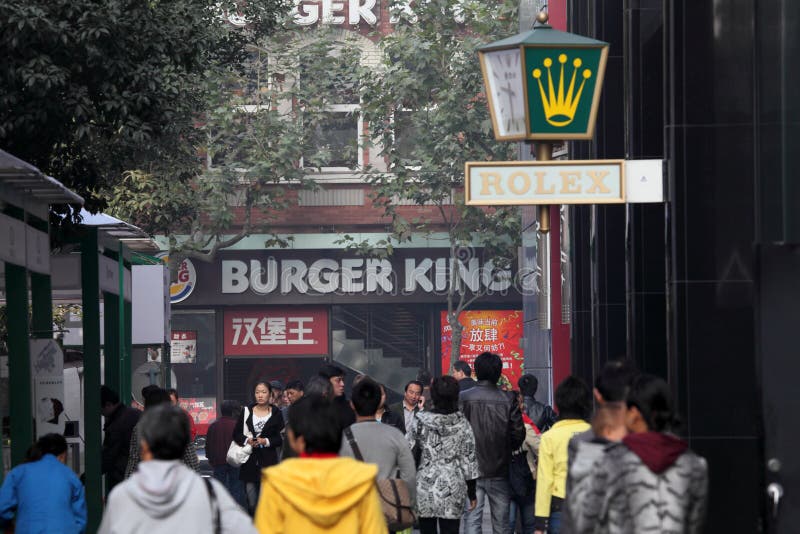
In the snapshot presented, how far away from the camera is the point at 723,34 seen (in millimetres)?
9781

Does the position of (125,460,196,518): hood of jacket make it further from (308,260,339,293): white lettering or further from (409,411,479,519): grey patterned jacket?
(308,260,339,293): white lettering

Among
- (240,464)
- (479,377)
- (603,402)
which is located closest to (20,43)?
(240,464)

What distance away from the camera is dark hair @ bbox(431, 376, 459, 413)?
10477 mm

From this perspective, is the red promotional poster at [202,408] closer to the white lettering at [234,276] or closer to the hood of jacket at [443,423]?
the white lettering at [234,276]

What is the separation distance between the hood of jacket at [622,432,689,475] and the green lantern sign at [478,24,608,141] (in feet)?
12.8

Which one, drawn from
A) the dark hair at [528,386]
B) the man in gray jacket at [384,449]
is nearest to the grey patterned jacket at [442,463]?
the man in gray jacket at [384,449]

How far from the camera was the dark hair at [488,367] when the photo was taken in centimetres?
1130

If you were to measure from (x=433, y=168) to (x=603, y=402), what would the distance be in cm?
2554

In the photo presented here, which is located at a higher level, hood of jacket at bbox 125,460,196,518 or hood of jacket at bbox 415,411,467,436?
hood of jacket at bbox 125,460,196,518

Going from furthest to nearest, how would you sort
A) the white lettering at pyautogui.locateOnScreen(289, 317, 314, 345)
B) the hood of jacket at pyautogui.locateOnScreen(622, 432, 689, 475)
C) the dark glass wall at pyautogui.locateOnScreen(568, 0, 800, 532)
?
the white lettering at pyautogui.locateOnScreen(289, 317, 314, 345) → the dark glass wall at pyautogui.locateOnScreen(568, 0, 800, 532) → the hood of jacket at pyautogui.locateOnScreen(622, 432, 689, 475)

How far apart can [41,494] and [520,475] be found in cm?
426

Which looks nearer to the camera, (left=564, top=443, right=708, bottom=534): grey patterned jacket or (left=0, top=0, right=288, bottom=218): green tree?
(left=564, top=443, right=708, bottom=534): grey patterned jacket

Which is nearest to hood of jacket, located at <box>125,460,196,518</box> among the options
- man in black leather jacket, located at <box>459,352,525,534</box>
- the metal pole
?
the metal pole

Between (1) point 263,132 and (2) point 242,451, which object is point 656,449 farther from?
(1) point 263,132
